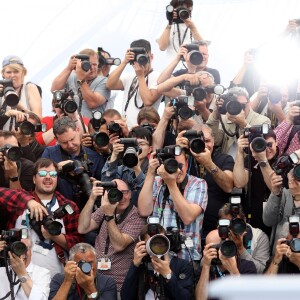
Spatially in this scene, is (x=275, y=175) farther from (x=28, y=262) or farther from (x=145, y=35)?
(x=145, y=35)

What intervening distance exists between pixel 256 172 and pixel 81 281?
191cm

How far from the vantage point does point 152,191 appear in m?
6.35

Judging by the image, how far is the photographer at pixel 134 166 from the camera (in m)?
6.75

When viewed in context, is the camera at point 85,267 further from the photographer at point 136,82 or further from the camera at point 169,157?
the photographer at point 136,82

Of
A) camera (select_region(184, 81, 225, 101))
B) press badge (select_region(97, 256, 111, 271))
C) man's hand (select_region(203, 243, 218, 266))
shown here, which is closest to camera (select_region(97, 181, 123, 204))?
press badge (select_region(97, 256, 111, 271))

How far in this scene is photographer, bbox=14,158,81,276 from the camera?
635 centimetres

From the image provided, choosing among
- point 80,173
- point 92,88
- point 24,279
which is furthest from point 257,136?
point 92,88

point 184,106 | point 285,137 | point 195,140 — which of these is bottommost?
point 285,137

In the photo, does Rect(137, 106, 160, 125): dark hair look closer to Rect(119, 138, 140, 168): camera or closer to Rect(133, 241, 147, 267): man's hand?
Rect(119, 138, 140, 168): camera

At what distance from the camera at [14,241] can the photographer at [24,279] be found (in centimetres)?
3

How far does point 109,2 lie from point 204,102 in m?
4.83

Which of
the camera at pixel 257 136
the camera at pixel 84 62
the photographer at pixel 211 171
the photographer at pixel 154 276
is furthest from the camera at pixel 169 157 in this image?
the camera at pixel 84 62

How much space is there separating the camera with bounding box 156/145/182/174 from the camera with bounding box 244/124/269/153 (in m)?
0.63

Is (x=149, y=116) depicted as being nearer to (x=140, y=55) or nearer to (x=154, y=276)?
(x=140, y=55)
